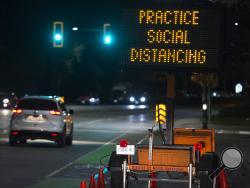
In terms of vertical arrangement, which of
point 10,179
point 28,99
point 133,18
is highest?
point 133,18

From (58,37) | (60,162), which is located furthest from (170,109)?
(58,37)

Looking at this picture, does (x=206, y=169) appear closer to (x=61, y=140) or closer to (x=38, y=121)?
(x=61, y=140)

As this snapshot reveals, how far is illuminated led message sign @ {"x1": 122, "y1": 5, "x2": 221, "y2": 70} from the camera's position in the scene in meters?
12.9

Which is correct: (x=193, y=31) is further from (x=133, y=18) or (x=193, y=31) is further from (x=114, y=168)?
(x=114, y=168)

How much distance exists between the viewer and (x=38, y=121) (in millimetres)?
24078

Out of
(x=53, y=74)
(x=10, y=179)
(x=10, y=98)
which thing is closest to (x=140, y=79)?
(x=53, y=74)

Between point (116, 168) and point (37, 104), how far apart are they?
42.8 feet

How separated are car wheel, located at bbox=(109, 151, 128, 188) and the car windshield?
12.7 metres

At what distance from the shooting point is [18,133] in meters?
24.0

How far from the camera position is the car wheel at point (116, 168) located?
38.4 ft

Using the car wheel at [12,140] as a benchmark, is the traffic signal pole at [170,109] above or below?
above

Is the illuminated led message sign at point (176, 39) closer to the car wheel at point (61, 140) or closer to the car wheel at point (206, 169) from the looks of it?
the car wheel at point (206, 169)

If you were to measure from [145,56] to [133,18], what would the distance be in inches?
29.2

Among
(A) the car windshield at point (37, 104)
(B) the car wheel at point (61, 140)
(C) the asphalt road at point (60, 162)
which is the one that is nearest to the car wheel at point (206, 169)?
(C) the asphalt road at point (60, 162)
